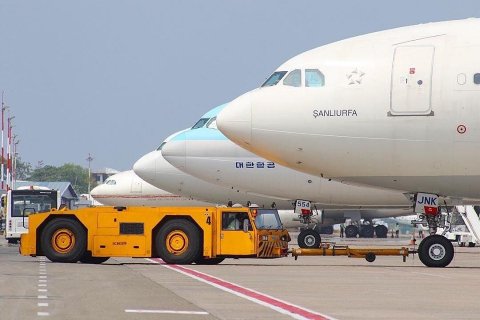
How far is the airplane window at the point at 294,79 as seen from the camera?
111 ft

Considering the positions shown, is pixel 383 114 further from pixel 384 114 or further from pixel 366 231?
pixel 366 231

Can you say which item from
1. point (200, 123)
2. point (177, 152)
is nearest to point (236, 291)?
point (177, 152)

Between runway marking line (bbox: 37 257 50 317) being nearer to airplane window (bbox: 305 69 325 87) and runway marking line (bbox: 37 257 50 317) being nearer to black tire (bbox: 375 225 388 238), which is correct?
airplane window (bbox: 305 69 325 87)

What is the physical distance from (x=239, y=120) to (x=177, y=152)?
15.6 m

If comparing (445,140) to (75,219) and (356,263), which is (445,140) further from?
(75,219)

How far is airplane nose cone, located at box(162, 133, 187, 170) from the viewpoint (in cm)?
4916

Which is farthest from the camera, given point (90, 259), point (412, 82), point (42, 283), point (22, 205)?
point (22, 205)

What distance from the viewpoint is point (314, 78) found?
33625 mm

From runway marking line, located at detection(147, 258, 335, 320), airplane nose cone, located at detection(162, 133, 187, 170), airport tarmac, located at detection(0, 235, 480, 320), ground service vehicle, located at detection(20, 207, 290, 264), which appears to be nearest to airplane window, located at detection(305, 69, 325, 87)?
ground service vehicle, located at detection(20, 207, 290, 264)

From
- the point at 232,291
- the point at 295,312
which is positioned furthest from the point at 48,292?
the point at 295,312

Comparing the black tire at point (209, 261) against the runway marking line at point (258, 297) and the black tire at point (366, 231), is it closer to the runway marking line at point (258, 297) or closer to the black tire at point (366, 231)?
the runway marking line at point (258, 297)

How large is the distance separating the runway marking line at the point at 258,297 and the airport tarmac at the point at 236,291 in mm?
16

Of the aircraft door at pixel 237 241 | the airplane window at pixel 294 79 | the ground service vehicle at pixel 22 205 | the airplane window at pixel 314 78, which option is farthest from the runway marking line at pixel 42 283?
the ground service vehicle at pixel 22 205

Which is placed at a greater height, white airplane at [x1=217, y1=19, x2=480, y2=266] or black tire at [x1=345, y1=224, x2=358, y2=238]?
white airplane at [x1=217, y1=19, x2=480, y2=266]
